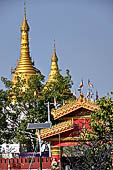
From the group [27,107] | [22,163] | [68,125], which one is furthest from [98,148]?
[27,107]

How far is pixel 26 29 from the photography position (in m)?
59.8

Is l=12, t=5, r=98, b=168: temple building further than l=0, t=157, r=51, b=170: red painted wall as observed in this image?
No

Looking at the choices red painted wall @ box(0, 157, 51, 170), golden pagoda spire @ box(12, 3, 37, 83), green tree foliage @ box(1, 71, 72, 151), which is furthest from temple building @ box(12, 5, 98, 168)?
golden pagoda spire @ box(12, 3, 37, 83)

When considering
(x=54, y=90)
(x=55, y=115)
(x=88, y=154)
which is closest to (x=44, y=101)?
(x=54, y=90)

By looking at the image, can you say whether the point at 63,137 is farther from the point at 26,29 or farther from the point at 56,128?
the point at 26,29

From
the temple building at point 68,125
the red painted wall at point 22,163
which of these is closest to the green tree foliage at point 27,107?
the red painted wall at point 22,163

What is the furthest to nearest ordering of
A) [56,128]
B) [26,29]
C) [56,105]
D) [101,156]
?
[26,29] < [56,105] < [56,128] < [101,156]

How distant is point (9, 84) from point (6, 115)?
272cm

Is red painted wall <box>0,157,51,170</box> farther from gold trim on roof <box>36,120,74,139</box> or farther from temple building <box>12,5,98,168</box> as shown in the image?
gold trim on roof <box>36,120,74,139</box>

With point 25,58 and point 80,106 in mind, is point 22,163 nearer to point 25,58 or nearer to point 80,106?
point 80,106

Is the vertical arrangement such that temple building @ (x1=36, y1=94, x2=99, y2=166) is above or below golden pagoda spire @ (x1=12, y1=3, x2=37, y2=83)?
below

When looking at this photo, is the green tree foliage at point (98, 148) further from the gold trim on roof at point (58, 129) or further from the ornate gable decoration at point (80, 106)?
the ornate gable decoration at point (80, 106)

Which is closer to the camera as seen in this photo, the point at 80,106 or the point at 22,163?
the point at 80,106

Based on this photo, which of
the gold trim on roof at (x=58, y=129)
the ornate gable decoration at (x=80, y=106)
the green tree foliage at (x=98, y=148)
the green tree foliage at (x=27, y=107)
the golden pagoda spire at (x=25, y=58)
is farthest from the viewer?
the golden pagoda spire at (x=25, y=58)
